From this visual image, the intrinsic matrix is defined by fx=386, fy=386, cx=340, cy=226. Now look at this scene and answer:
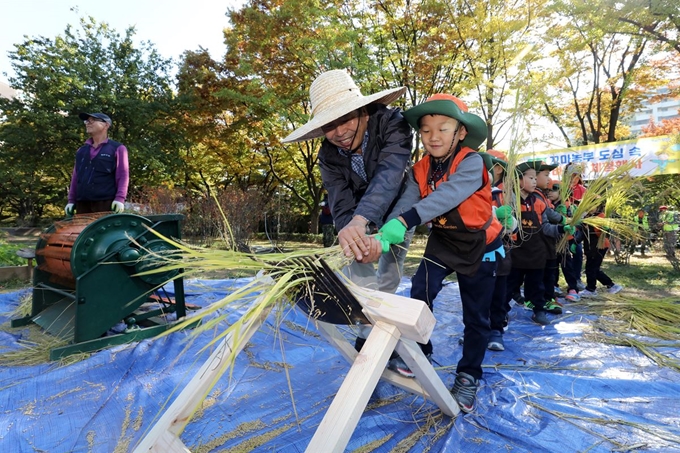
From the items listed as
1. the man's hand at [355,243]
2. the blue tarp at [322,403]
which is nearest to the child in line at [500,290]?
the blue tarp at [322,403]

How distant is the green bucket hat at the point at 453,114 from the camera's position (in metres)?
1.98

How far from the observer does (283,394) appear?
2.24 m

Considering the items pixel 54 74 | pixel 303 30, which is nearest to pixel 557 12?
pixel 303 30

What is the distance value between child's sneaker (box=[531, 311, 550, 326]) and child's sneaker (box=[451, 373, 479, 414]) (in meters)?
1.85

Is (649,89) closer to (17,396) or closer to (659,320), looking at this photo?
(659,320)

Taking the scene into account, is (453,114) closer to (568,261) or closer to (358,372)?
(358,372)

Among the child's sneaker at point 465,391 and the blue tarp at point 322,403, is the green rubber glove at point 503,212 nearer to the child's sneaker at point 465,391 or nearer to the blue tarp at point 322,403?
the blue tarp at point 322,403

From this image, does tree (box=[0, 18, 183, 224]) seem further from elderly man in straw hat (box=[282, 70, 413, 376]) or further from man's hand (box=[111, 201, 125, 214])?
elderly man in straw hat (box=[282, 70, 413, 376])

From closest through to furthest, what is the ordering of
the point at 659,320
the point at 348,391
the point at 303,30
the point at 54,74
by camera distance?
the point at 348,391 → the point at 659,320 → the point at 303,30 → the point at 54,74

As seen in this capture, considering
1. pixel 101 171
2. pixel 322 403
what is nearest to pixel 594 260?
pixel 322 403

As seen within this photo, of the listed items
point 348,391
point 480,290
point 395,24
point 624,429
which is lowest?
point 624,429

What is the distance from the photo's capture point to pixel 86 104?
1355 centimetres

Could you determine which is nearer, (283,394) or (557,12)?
(283,394)

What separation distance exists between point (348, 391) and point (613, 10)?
382 inches
